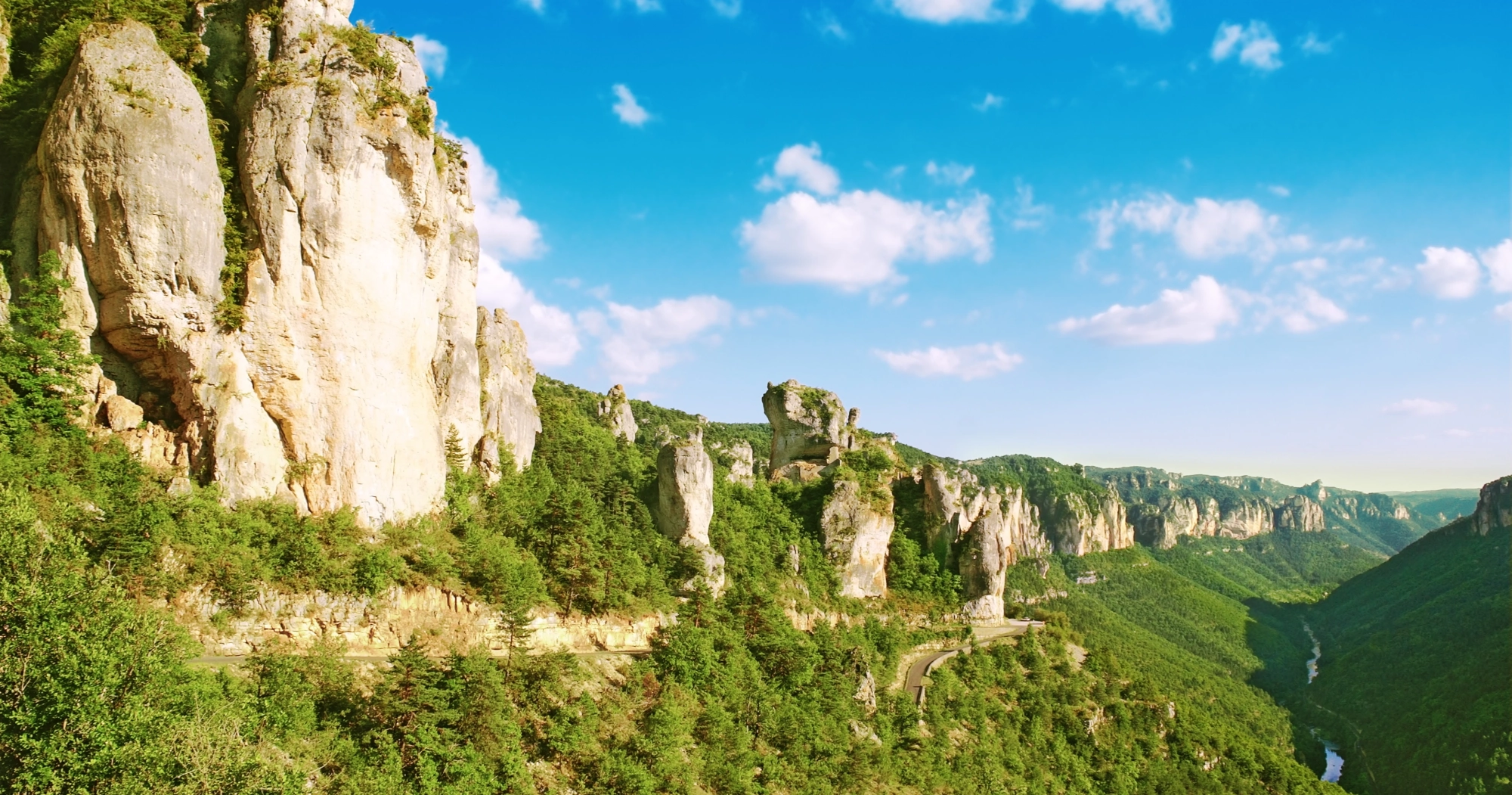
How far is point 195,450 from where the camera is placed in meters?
22.3

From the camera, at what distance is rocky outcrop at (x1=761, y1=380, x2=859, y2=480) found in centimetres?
5966

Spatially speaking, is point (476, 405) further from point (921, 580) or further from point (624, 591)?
point (921, 580)

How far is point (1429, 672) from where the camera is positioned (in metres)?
69.3

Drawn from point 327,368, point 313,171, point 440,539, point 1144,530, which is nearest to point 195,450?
point 327,368

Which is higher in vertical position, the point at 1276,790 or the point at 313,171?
the point at 313,171

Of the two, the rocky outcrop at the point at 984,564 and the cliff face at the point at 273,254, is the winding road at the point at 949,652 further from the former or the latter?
the cliff face at the point at 273,254

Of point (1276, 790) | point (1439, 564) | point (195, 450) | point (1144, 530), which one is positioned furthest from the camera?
point (1144, 530)

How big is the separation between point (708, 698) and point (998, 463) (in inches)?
6741

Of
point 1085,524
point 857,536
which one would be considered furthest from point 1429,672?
point 857,536

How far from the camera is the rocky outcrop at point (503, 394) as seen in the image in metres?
36.9

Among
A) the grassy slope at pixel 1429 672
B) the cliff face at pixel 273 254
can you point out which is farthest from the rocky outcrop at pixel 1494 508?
the cliff face at pixel 273 254

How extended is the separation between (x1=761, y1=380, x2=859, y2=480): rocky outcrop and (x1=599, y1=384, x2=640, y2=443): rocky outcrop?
44.4 ft

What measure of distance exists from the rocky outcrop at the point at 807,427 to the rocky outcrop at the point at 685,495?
17170mm

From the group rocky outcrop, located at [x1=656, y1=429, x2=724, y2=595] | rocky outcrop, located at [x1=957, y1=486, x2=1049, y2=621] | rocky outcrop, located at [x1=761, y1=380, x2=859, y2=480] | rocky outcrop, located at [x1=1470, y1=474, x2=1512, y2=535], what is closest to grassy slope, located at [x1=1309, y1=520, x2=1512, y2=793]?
rocky outcrop, located at [x1=1470, y1=474, x2=1512, y2=535]
